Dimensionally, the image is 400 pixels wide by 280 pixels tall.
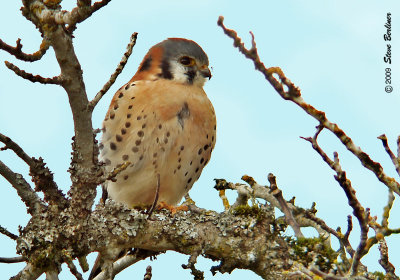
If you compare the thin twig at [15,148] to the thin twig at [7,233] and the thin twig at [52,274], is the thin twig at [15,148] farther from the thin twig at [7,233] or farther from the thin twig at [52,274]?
the thin twig at [52,274]

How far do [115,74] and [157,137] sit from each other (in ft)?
6.41

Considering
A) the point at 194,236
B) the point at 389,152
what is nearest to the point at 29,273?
the point at 194,236

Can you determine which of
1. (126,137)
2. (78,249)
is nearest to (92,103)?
(78,249)

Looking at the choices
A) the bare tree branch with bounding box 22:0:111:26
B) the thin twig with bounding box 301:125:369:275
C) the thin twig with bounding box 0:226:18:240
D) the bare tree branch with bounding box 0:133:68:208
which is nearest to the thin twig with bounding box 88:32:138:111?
the bare tree branch with bounding box 22:0:111:26

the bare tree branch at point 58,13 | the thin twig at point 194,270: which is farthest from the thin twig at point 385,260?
the bare tree branch at point 58,13

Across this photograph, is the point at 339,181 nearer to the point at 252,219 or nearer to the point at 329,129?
the point at 329,129

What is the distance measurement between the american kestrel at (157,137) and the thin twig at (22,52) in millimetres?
2045

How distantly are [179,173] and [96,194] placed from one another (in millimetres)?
1791

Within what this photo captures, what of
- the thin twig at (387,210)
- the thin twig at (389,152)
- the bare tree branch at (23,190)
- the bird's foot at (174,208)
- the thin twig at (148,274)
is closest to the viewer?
the thin twig at (387,210)

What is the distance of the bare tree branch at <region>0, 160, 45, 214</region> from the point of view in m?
4.66

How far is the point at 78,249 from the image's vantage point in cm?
447

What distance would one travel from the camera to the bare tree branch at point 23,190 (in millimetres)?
4656

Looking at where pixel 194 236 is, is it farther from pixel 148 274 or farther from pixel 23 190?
pixel 23 190

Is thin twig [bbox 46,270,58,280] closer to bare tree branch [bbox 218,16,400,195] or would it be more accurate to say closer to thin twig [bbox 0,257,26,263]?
thin twig [bbox 0,257,26,263]
